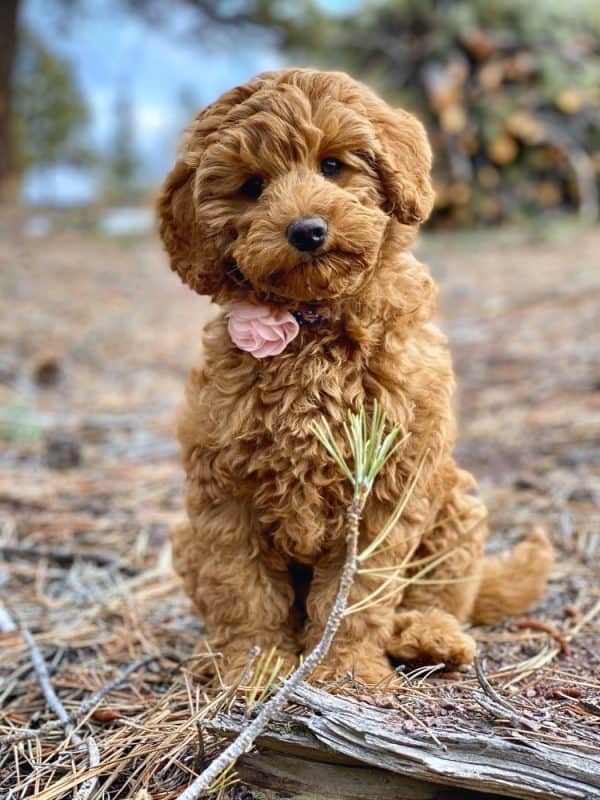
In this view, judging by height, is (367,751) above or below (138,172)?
below

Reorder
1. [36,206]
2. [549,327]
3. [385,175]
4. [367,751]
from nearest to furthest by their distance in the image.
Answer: [367,751], [385,175], [549,327], [36,206]

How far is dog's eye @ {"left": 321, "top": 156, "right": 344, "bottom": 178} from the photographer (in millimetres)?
2186

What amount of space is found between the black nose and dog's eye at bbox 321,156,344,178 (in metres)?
0.24

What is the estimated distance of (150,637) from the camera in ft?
9.43

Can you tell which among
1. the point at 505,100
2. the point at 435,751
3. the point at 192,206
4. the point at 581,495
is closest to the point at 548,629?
the point at 435,751

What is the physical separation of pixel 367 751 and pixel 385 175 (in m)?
1.40

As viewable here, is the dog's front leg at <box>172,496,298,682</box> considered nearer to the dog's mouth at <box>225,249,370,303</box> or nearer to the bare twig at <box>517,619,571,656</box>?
the dog's mouth at <box>225,249,370,303</box>

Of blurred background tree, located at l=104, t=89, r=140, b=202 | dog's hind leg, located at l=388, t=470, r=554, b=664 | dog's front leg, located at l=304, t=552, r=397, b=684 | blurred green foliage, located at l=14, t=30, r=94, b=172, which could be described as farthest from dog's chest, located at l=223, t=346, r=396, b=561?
blurred background tree, located at l=104, t=89, r=140, b=202

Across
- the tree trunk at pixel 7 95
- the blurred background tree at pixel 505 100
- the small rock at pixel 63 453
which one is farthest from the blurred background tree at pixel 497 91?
the small rock at pixel 63 453

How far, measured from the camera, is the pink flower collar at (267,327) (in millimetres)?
2188

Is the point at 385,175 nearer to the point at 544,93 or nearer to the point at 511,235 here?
the point at 511,235

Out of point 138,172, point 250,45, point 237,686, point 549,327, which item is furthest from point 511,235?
point 138,172

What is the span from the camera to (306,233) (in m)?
2.00

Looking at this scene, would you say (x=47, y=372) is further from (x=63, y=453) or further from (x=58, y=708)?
(x=58, y=708)
